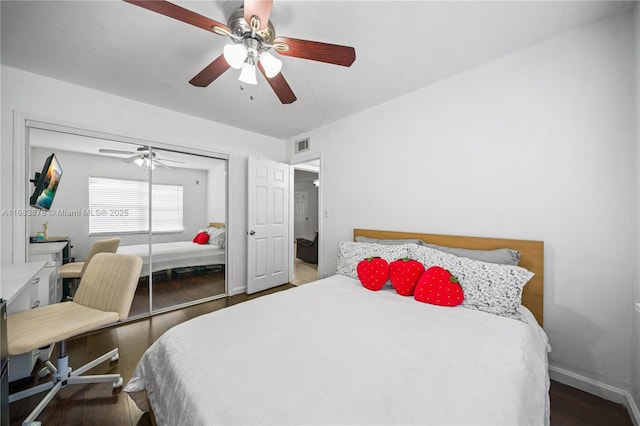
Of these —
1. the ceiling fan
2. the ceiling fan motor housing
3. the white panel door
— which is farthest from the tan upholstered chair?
the ceiling fan motor housing

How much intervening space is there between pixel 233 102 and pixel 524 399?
324 cm

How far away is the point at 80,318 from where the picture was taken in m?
1.61

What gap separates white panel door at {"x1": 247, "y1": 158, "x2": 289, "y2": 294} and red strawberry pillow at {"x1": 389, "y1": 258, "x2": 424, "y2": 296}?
7.39ft

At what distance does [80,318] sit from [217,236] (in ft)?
6.17

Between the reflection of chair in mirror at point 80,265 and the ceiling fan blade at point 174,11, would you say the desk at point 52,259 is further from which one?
the ceiling fan blade at point 174,11

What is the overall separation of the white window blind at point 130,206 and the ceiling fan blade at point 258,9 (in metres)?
2.49

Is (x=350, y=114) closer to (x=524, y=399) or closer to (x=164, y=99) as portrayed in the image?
(x=164, y=99)

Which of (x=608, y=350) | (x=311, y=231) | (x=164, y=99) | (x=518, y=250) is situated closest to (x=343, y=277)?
(x=518, y=250)

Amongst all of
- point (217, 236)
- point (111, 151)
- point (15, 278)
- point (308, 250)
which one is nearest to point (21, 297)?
point (15, 278)

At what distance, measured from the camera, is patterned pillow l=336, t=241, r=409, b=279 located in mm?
2221

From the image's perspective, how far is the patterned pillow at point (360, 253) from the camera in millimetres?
2221

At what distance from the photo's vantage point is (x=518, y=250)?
186cm

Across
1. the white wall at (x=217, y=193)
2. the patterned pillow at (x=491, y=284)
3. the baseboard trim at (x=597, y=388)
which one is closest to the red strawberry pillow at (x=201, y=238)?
the white wall at (x=217, y=193)

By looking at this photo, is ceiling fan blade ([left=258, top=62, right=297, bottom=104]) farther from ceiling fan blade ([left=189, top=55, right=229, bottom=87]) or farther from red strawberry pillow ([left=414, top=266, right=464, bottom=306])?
red strawberry pillow ([left=414, top=266, right=464, bottom=306])
